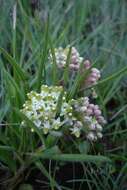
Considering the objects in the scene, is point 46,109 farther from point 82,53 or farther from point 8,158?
point 82,53

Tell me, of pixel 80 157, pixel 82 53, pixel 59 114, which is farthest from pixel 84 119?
pixel 82 53

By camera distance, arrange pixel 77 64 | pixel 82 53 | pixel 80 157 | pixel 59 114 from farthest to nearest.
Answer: pixel 82 53 < pixel 77 64 < pixel 59 114 < pixel 80 157

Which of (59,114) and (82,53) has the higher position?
(82,53)

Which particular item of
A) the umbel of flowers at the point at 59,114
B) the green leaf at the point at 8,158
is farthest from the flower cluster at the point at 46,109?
the green leaf at the point at 8,158

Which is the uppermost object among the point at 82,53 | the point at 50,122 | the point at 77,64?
the point at 82,53

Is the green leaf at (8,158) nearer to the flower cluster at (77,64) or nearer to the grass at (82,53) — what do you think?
the grass at (82,53)

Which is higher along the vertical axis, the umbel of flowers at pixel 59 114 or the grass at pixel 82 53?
the grass at pixel 82 53

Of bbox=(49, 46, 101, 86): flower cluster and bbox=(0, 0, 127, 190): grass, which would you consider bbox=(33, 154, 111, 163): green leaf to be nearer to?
bbox=(0, 0, 127, 190): grass
